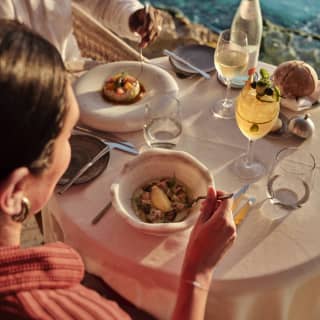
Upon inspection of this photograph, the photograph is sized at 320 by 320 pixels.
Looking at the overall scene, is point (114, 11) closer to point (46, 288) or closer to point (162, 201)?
point (162, 201)

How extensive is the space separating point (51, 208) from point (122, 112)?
32 cm

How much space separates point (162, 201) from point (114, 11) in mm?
963

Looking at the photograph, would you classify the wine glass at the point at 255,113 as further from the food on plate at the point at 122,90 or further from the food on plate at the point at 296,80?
the food on plate at the point at 122,90

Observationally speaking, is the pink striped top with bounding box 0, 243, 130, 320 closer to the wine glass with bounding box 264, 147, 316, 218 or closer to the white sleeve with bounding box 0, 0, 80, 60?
the wine glass with bounding box 264, 147, 316, 218

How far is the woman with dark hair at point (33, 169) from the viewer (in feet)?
Result: 2.88

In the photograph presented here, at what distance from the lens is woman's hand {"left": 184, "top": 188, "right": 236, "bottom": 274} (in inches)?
48.1

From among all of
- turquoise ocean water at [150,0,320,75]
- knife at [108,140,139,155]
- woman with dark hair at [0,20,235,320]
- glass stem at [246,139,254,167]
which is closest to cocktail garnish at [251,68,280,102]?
glass stem at [246,139,254,167]

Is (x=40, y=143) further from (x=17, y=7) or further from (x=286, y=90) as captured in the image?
(x=17, y=7)

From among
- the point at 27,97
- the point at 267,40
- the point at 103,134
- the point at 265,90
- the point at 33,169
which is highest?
the point at 27,97

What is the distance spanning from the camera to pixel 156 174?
1.47 metres

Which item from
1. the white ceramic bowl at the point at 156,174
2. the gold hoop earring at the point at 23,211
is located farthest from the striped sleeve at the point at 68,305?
the white ceramic bowl at the point at 156,174

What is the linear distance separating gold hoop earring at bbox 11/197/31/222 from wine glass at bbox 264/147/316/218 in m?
0.61

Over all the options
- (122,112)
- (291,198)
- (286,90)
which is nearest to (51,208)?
(122,112)

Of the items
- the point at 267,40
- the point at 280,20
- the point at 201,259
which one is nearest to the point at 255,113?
the point at 201,259
